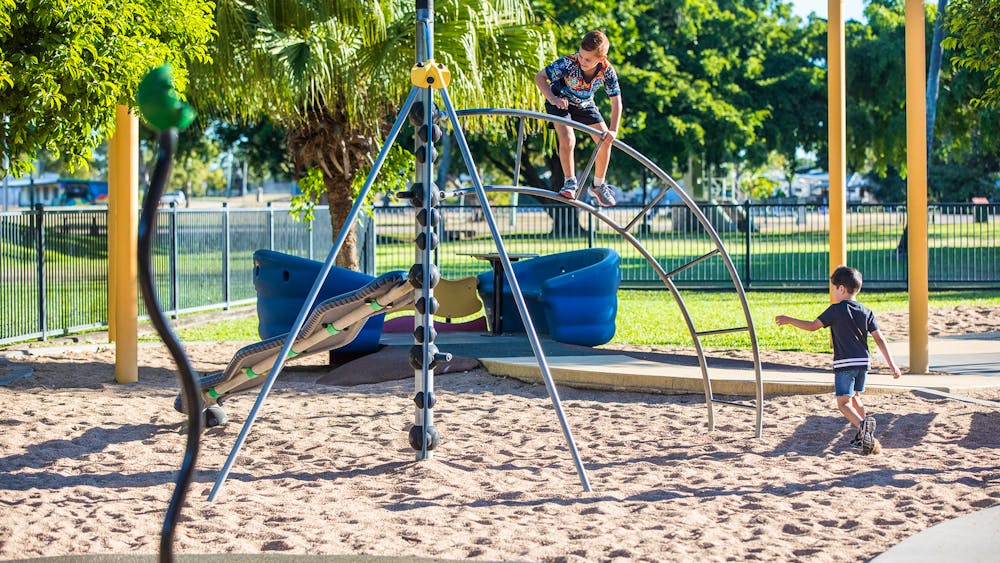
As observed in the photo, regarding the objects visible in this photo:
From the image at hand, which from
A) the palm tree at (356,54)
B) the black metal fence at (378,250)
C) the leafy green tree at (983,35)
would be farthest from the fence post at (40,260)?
the leafy green tree at (983,35)

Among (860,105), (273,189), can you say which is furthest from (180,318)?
(273,189)

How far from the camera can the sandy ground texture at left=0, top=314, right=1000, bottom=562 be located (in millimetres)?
5031

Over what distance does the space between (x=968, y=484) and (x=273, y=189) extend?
13096 cm

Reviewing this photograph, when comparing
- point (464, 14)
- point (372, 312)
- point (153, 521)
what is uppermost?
point (464, 14)

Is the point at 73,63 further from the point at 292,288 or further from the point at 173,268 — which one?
the point at 173,268

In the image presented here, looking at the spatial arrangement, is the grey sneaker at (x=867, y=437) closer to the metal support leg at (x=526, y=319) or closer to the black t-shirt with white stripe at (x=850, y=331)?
the black t-shirt with white stripe at (x=850, y=331)

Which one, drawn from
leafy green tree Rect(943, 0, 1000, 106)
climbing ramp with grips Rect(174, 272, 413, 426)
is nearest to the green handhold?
climbing ramp with grips Rect(174, 272, 413, 426)

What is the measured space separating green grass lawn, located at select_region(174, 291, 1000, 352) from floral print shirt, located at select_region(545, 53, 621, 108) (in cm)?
545

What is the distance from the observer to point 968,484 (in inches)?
236

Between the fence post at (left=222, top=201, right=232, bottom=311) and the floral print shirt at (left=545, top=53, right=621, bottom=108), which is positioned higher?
the floral print shirt at (left=545, top=53, right=621, bottom=108)

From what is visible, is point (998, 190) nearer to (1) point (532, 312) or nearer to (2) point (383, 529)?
(1) point (532, 312)

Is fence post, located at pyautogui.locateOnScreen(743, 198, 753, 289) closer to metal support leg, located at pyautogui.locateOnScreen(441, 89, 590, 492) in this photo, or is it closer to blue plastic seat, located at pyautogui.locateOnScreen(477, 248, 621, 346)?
blue plastic seat, located at pyautogui.locateOnScreen(477, 248, 621, 346)

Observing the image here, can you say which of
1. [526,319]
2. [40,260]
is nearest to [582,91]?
[526,319]

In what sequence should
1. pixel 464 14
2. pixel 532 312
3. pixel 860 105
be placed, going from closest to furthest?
pixel 532 312, pixel 464 14, pixel 860 105
